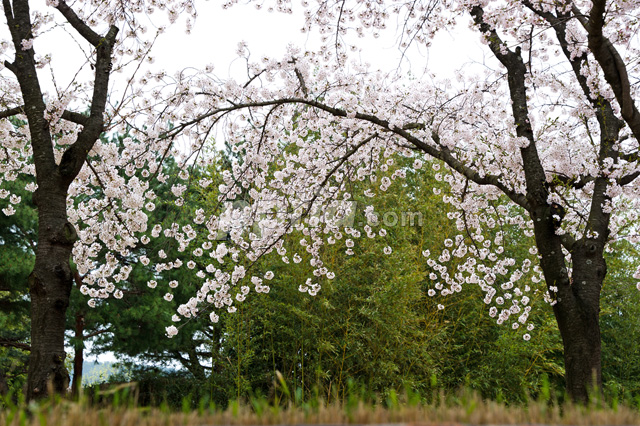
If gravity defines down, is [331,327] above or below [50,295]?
above

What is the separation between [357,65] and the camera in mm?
6156

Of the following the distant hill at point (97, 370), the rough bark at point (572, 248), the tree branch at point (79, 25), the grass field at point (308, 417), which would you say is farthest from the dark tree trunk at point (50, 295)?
the distant hill at point (97, 370)

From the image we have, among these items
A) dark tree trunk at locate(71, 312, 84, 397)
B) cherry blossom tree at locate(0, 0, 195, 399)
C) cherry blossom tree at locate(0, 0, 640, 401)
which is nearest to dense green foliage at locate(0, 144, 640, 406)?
dark tree trunk at locate(71, 312, 84, 397)

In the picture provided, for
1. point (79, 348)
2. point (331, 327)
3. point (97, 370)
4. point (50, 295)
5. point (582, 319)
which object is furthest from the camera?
point (97, 370)

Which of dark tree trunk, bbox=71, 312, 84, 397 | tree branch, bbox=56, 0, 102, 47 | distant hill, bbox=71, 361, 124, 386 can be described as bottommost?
distant hill, bbox=71, 361, 124, 386

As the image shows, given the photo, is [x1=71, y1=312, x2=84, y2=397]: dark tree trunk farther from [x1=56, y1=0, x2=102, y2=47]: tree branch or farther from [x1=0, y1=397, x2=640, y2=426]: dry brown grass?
[x1=0, y1=397, x2=640, y2=426]: dry brown grass

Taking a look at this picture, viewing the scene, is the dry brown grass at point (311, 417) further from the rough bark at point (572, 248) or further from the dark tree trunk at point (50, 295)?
the rough bark at point (572, 248)

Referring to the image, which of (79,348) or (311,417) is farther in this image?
(79,348)

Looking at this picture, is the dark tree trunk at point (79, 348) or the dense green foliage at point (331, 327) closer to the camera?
the dense green foliage at point (331, 327)

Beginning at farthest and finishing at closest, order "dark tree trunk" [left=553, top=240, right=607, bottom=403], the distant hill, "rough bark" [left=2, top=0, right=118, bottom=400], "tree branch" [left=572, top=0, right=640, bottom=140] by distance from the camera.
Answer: the distant hill, "dark tree trunk" [left=553, top=240, right=607, bottom=403], "rough bark" [left=2, top=0, right=118, bottom=400], "tree branch" [left=572, top=0, right=640, bottom=140]

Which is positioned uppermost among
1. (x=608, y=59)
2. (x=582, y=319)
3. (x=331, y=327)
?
(x=608, y=59)

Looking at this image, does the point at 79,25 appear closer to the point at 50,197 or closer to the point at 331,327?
the point at 50,197

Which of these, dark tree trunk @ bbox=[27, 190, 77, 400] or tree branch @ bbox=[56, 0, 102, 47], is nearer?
dark tree trunk @ bbox=[27, 190, 77, 400]

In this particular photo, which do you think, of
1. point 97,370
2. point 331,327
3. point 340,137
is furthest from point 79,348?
point 340,137
